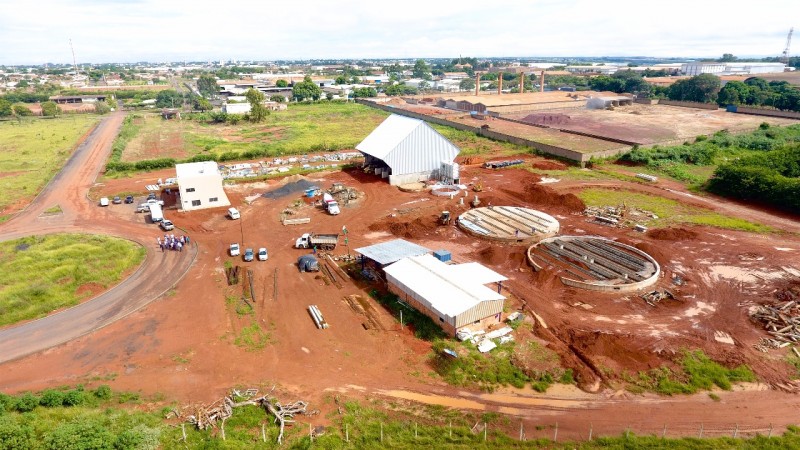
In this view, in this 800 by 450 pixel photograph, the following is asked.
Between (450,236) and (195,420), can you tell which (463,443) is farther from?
(450,236)

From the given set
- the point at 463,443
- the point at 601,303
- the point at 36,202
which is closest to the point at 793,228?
the point at 601,303

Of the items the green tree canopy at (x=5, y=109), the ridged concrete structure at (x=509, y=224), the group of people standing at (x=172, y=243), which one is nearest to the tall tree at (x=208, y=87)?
the green tree canopy at (x=5, y=109)

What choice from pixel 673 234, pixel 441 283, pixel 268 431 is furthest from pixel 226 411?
pixel 673 234

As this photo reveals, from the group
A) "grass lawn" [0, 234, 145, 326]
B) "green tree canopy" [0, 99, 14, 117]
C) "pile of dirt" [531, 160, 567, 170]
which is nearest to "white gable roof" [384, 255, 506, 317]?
"grass lawn" [0, 234, 145, 326]

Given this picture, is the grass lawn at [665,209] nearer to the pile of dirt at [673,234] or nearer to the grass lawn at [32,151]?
the pile of dirt at [673,234]

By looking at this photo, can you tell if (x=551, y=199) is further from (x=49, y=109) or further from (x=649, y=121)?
(x=49, y=109)

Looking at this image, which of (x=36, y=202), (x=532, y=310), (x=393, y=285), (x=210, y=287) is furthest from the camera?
(x=36, y=202)

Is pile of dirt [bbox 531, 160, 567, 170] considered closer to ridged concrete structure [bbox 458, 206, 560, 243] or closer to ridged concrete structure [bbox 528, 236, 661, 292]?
ridged concrete structure [bbox 458, 206, 560, 243]
